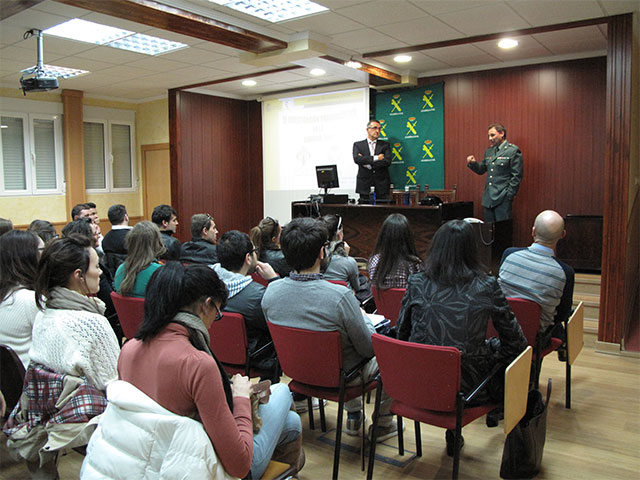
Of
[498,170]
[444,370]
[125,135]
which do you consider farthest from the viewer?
[125,135]

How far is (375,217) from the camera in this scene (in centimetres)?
759

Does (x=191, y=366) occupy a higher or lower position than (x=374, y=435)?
higher

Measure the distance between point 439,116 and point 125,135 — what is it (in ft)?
19.4

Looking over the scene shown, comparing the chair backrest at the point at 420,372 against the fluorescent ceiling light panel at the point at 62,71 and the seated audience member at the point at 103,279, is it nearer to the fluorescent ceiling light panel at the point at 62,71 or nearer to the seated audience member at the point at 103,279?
the seated audience member at the point at 103,279

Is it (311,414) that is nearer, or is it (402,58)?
(311,414)

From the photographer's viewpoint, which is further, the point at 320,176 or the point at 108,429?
the point at 320,176

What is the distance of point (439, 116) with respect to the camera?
7762 mm

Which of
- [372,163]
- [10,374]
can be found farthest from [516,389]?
[372,163]

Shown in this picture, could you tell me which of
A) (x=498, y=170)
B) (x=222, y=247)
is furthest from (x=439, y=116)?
(x=222, y=247)

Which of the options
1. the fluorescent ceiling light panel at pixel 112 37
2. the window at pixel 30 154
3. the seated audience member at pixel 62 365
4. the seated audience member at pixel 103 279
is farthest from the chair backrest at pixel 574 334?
the window at pixel 30 154

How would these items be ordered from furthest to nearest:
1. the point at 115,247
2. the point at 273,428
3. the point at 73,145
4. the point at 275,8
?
the point at 73,145
the point at 275,8
the point at 115,247
the point at 273,428

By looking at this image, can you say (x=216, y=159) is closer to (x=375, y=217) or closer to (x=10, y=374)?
(x=375, y=217)

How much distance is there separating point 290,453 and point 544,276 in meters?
1.75

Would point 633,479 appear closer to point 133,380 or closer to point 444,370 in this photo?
point 444,370
